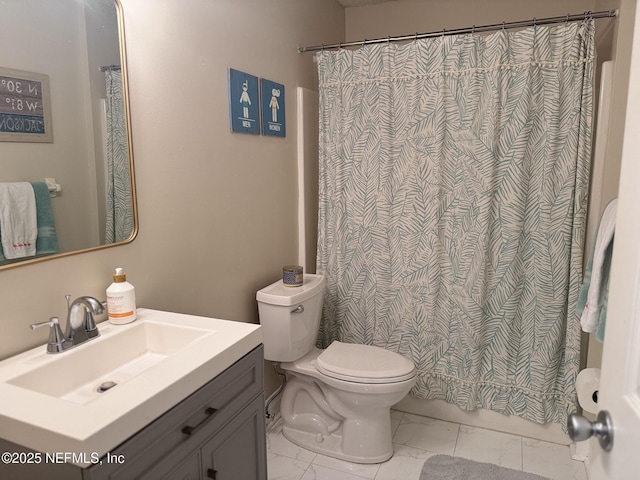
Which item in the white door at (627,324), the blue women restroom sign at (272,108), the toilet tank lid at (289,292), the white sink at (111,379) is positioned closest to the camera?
the white door at (627,324)

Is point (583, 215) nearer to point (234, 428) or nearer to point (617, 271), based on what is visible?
point (617, 271)

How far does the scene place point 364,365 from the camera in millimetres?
2168

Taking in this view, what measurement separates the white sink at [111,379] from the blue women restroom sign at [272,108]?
1.14 m

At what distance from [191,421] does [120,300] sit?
1.61 feet

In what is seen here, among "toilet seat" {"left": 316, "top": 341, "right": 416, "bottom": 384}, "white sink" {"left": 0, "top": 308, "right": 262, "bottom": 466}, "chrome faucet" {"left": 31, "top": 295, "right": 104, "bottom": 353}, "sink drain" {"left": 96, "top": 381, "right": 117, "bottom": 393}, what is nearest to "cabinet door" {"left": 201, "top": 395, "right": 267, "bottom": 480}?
"white sink" {"left": 0, "top": 308, "right": 262, "bottom": 466}

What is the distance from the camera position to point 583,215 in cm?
219

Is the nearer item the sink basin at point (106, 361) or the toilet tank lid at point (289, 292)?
the sink basin at point (106, 361)

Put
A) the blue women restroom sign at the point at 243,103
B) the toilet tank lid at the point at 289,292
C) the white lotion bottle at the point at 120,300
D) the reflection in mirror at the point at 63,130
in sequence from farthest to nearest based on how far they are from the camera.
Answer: the toilet tank lid at the point at 289,292 < the blue women restroom sign at the point at 243,103 < the white lotion bottle at the point at 120,300 < the reflection in mirror at the point at 63,130

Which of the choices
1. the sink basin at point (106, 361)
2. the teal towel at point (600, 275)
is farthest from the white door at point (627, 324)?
the sink basin at point (106, 361)

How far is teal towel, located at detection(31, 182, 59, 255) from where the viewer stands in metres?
1.33

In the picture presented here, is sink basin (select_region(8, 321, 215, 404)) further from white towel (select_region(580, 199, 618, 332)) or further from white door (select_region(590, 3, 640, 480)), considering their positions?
white towel (select_region(580, 199, 618, 332))

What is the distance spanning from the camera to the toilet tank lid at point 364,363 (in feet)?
6.89

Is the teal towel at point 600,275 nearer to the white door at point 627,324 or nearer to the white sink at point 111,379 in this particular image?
the white door at point 627,324

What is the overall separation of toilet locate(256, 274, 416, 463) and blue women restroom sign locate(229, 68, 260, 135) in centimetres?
78
